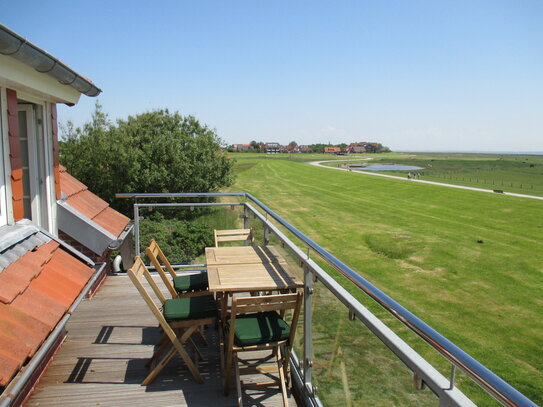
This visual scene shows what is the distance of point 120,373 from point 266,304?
163 centimetres

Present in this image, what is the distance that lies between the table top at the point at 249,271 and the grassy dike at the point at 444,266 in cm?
60

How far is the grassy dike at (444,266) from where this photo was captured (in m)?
6.23

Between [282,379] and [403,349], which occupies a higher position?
[403,349]

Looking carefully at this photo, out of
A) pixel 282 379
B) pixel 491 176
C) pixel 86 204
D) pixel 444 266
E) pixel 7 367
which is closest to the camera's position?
pixel 7 367

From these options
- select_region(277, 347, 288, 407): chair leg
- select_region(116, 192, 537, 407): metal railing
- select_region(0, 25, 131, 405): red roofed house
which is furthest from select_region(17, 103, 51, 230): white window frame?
select_region(277, 347, 288, 407): chair leg

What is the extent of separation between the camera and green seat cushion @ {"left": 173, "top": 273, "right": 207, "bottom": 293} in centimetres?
436

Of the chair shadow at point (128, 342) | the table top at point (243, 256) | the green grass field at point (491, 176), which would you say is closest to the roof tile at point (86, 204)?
the chair shadow at point (128, 342)

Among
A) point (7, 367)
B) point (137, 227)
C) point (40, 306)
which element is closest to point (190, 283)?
point (40, 306)

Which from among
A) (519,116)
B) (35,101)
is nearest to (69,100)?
(35,101)

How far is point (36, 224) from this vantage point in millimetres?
4012

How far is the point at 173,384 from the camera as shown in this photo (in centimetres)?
342

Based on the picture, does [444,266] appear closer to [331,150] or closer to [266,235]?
[266,235]

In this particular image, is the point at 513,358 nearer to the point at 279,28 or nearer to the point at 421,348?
the point at 421,348

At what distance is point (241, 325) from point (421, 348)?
576 cm
